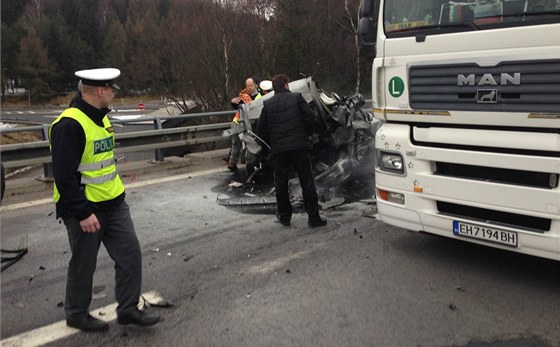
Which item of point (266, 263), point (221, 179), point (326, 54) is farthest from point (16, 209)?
point (326, 54)

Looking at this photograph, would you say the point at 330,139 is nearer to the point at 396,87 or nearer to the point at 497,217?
the point at 396,87

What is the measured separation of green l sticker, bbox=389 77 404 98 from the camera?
184 inches

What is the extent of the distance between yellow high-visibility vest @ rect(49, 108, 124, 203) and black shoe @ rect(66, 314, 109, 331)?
83cm

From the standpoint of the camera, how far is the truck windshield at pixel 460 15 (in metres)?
3.84

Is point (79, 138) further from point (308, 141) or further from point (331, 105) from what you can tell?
point (331, 105)

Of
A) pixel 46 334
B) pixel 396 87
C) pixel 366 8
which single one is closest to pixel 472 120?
pixel 396 87

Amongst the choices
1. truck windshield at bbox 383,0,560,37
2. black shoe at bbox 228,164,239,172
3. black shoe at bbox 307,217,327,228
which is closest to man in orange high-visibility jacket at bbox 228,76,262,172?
black shoe at bbox 228,164,239,172

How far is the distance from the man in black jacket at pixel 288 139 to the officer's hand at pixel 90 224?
2964mm

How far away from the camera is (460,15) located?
4.30m

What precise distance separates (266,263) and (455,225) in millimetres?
1713

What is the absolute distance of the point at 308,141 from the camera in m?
6.05

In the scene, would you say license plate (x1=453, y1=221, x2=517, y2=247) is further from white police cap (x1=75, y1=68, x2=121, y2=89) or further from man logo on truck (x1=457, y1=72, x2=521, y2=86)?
white police cap (x1=75, y1=68, x2=121, y2=89)

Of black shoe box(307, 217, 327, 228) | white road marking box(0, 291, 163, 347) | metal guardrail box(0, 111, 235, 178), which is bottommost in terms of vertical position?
black shoe box(307, 217, 327, 228)

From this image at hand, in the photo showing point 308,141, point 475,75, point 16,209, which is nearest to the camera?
point 475,75
